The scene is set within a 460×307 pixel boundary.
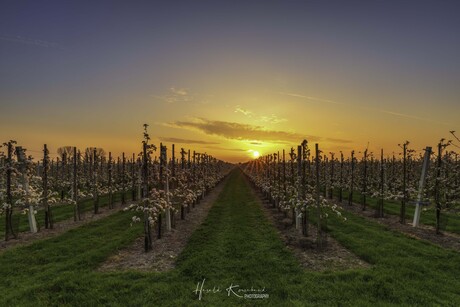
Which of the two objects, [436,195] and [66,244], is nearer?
[66,244]

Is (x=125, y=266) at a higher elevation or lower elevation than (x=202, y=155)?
lower

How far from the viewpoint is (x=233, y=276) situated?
13.9 m

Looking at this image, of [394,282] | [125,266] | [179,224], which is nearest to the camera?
[394,282]

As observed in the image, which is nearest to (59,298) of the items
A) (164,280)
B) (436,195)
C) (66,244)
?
(164,280)

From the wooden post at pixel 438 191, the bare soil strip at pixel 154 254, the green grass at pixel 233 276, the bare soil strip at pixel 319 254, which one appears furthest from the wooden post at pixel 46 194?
the wooden post at pixel 438 191

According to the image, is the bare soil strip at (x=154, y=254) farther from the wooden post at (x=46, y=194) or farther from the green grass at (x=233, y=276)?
the wooden post at (x=46, y=194)

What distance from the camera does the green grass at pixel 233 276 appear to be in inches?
463

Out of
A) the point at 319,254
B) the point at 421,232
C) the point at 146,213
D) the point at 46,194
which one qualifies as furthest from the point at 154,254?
the point at 421,232

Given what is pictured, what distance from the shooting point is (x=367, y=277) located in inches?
529

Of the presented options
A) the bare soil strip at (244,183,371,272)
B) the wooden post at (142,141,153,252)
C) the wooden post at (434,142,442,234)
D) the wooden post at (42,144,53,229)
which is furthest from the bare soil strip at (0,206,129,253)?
the wooden post at (434,142,442,234)

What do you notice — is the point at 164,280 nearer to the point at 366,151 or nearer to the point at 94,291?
the point at 94,291

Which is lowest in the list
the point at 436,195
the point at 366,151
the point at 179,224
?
the point at 179,224

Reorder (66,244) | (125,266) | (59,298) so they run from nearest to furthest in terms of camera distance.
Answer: (59,298)
(125,266)
(66,244)

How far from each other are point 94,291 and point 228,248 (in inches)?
312
